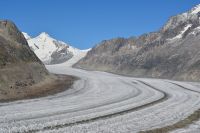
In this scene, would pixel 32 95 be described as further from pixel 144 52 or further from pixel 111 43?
pixel 111 43

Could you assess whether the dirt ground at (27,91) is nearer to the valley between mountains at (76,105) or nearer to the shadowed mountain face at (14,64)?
the valley between mountains at (76,105)

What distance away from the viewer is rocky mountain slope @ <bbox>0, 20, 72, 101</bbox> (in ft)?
113

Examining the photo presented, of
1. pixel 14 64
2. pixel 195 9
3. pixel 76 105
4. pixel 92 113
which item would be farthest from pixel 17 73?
pixel 195 9

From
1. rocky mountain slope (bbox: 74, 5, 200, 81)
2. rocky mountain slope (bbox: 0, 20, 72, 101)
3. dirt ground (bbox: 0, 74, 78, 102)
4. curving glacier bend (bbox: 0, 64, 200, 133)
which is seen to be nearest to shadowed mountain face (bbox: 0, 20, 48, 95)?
rocky mountain slope (bbox: 0, 20, 72, 101)

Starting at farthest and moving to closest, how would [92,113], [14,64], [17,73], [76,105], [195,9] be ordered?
[195,9], [14,64], [17,73], [76,105], [92,113]

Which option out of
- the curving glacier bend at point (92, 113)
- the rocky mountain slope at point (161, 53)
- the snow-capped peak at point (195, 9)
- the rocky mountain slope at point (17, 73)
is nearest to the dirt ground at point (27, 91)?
the rocky mountain slope at point (17, 73)

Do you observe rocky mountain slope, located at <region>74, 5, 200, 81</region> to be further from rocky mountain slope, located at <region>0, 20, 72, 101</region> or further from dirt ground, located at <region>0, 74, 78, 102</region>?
dirt ground, located at <region>0, 74, 78, 102</region>

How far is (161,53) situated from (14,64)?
245 ft

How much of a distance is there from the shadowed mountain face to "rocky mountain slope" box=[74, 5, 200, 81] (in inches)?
1535

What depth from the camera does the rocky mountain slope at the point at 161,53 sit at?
90750mm

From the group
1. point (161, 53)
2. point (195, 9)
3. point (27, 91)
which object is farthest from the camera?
point (195, 9)

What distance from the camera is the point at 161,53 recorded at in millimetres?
111062

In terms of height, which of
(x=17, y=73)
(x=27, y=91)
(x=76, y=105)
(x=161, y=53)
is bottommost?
(x=76, y=105)

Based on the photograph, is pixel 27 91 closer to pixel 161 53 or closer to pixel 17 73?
pixel 17 73
